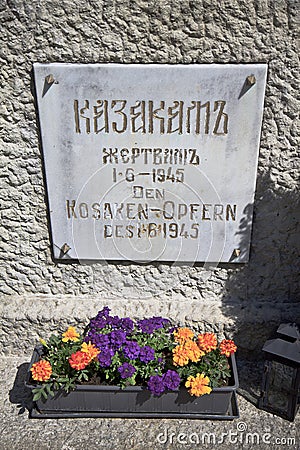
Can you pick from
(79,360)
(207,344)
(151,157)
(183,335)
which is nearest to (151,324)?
(183,335)

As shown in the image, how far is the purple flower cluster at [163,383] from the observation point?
221 centimetres

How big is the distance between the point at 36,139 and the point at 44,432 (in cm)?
137

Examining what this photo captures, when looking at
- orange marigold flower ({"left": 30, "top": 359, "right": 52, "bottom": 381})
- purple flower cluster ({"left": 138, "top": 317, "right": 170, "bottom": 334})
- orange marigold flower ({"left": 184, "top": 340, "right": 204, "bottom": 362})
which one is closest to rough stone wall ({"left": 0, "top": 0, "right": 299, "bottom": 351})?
purple flower cluster ({"left": 138, "top": 317, "right": 170, "bottom": 334})

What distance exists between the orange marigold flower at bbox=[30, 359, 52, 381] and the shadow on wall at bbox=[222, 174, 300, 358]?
0.95 meters

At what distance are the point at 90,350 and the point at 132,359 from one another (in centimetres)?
20

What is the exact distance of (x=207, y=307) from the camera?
264 cm

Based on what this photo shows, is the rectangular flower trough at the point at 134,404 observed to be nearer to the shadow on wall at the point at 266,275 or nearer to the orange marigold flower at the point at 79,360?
the orange marigold flower at the point at 79,360

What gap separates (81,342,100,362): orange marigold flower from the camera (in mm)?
2277

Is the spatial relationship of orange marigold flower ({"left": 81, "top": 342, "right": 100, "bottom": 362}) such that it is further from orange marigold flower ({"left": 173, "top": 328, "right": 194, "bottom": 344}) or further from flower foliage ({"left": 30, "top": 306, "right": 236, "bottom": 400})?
orange marigold flower ({"left": 173, "top": 328, "right": 194, "bottom": 344})

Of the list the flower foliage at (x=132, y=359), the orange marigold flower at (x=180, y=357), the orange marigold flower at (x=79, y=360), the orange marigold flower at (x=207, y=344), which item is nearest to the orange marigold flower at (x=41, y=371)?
the flower foliage at (x=132, y=359)

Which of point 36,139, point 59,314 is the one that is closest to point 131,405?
point 59,314

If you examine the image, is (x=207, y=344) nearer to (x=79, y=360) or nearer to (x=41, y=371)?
(x=79, y=360)

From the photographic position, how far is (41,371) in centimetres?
225

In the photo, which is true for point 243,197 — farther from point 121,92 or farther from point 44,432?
point 44,432
